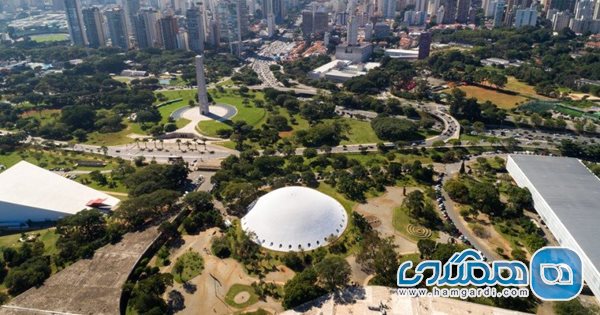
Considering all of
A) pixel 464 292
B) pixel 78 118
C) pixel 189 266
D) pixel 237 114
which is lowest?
pixel 189 266

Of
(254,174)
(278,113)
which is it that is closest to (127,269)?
(254,174)

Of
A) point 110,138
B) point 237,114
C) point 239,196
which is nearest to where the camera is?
point 239,196

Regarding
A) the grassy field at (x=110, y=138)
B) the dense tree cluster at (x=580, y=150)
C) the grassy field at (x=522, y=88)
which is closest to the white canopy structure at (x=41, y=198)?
the grassy field at (x=110, y=138)

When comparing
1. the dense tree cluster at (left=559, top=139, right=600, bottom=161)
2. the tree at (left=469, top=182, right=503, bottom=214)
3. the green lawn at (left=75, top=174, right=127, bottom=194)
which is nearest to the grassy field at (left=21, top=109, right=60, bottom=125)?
the green lawn at (left=75, top=174, right=127, bottom=194)

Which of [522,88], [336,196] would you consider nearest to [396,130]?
[336,196]

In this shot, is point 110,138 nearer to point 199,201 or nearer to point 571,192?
point 199,201

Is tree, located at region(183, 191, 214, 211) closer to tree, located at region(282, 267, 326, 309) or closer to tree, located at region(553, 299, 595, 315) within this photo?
tree, located at region(282, 267, 326, 309)

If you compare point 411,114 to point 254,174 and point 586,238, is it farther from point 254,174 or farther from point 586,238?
point 586,238
